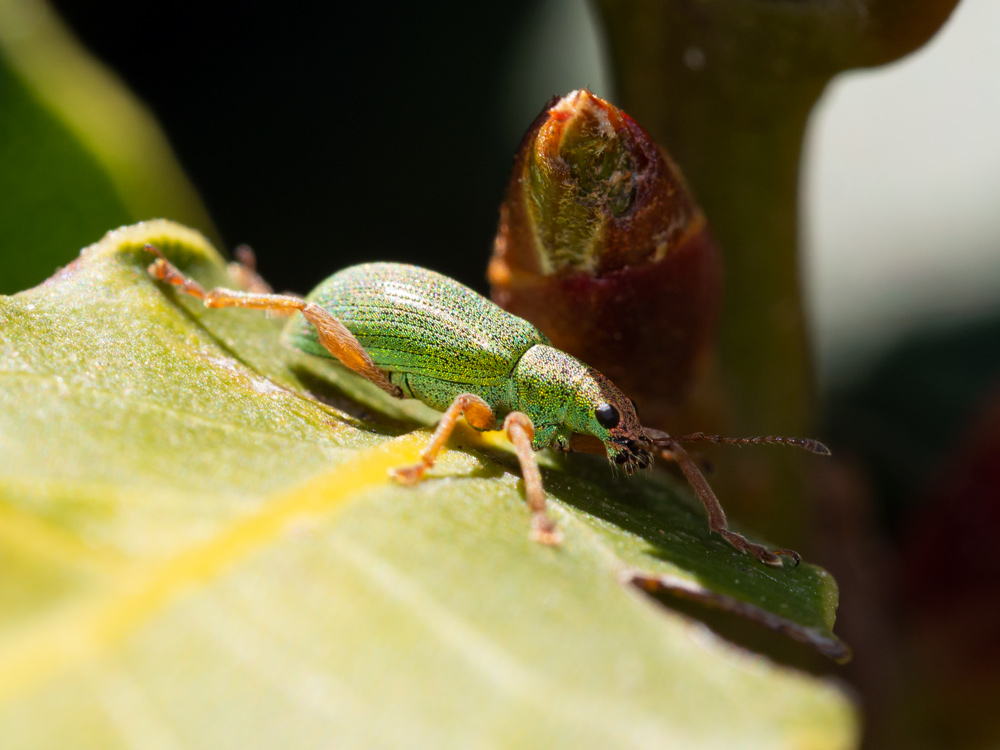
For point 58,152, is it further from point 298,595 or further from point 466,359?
point 298,595

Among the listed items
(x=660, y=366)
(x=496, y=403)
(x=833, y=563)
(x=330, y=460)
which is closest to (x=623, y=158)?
(x=660, y=366)

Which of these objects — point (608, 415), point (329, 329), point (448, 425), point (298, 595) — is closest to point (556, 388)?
point (608, 415)

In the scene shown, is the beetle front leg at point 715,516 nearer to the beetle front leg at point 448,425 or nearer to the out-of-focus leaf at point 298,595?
the out-of-focus leaf at point 298,595

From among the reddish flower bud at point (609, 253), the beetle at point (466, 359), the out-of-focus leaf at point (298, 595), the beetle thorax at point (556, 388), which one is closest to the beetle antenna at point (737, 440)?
the beetle at point (466, 359)

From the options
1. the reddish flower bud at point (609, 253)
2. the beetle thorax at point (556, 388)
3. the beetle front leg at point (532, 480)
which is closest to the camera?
the beetle front leg at point (532, 480)

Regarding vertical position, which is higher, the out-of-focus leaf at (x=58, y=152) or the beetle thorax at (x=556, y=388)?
the out-of-focus leaf at (x=58, y=152)

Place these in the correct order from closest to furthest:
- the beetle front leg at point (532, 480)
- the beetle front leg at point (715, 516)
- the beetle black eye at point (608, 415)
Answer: the beetle front leg at point (532, 480) < the beetle front leg at point (715, 516) < the beetle black eye at point (608, 415)

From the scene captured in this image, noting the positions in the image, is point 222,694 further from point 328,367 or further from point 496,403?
point 496,403
